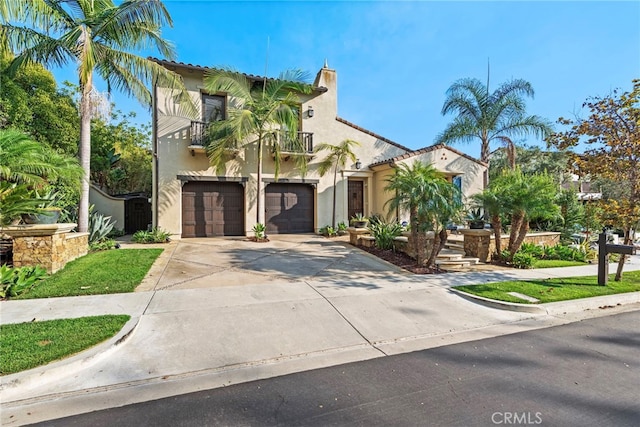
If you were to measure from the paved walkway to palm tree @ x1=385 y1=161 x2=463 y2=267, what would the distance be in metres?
1.22

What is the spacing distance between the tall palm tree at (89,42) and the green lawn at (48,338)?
21.2ft

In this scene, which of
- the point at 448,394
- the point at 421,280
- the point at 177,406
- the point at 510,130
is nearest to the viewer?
the point at 177,406

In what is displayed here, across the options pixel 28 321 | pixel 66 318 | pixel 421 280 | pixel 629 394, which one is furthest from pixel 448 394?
pixel 28 321

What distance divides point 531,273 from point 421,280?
3296 mm

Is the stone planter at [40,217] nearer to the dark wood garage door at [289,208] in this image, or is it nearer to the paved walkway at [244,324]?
the paved walkway at [244,324]

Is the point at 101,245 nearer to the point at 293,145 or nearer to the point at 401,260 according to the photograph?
the point at 293,145

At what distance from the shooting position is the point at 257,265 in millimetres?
8195

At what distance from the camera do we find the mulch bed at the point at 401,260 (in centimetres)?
804

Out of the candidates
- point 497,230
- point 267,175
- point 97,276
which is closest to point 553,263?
point 497,230

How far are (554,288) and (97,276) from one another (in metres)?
9.80

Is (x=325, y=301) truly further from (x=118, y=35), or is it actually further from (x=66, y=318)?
(x=118, y=35)

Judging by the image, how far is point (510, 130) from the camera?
15969 millimetres

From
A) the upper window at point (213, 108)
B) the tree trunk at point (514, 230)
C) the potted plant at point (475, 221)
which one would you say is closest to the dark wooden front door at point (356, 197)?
the potted plant at point (475, 221)

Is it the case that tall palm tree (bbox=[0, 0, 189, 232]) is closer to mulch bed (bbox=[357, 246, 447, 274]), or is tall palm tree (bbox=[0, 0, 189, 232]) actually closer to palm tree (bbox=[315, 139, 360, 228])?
palm tree (bbox=[315, 139, 360, 228])
